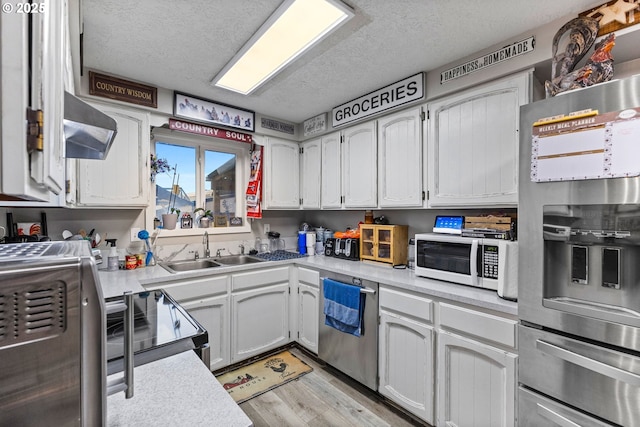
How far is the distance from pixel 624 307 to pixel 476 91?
1.43 m

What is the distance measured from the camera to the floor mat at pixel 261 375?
2223 millimetres

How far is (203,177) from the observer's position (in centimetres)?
304

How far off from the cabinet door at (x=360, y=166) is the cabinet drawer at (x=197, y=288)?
1.36 metres

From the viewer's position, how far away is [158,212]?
2.78 meters

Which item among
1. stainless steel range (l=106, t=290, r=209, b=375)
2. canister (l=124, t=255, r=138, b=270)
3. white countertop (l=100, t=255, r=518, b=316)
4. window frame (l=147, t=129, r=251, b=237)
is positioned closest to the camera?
stainless steel range (l=106, t=290, r=209, b=375)

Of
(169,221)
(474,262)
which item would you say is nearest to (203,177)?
(169,221)

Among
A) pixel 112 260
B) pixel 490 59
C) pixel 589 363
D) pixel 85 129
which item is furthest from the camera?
pixel 112 260

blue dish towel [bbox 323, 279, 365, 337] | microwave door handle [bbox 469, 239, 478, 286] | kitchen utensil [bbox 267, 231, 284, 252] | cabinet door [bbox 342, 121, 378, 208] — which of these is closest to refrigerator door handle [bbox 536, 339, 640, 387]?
microwave door handle [bbox 469, 239, 478, 286]

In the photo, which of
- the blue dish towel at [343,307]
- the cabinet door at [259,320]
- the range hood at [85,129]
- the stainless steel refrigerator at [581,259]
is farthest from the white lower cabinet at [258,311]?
the stainless steel refrigerator at [581,259]

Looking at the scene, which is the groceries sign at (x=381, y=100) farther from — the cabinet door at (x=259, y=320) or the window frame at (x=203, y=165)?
the cabinet door at (x=259, y=320)

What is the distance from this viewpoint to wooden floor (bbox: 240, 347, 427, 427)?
6.30 feet

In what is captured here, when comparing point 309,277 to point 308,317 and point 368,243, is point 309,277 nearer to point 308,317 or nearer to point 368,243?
point 308,317

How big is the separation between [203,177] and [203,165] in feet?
0.41

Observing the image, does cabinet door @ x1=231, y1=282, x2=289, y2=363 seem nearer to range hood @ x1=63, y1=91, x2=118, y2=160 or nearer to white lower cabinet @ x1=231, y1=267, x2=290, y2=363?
white lower cabinet @ x1=231, y1=267, x2=290, y2=363
